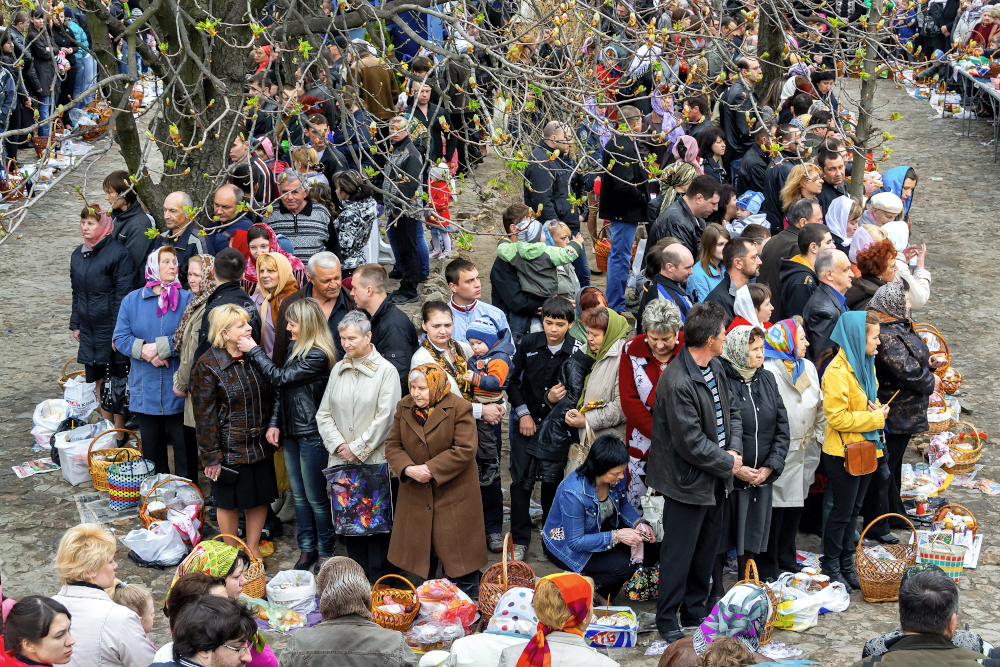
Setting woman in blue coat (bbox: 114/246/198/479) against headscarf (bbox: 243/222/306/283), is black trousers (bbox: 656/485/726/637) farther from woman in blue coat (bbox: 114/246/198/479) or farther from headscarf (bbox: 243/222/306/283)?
woman in blue coat (bbox: 114/246/198/479)

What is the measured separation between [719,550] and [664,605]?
1.58 ft

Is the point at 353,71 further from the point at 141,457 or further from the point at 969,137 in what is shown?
the point at 969,137

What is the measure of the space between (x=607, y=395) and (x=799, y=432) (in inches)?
47.5

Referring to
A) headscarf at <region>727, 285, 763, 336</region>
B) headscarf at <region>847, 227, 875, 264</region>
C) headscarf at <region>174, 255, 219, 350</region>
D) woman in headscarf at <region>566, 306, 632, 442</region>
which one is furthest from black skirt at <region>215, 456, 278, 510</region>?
headscarf at <region>847, 227, 875, 264</region>

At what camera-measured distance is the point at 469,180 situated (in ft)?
47.6

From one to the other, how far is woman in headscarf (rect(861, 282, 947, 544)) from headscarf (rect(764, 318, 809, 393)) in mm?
677

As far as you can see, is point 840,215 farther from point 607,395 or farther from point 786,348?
point 607,395

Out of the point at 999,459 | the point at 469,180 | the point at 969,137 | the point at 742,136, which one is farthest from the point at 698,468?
the point at 969,137

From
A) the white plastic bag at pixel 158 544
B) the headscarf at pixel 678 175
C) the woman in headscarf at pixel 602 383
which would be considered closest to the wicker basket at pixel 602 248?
the headscarf at pixel 678 175

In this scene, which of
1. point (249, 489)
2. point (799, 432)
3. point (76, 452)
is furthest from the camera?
point (76, 452)

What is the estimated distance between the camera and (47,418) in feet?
27.7

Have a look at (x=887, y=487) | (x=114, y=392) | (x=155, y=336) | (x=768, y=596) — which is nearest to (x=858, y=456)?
(x=887, y=487)

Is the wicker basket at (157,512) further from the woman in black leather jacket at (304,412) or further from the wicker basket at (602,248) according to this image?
the wicker basket at (602,248)

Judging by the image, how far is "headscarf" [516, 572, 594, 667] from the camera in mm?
4277
